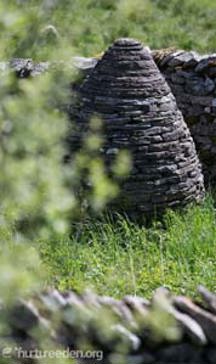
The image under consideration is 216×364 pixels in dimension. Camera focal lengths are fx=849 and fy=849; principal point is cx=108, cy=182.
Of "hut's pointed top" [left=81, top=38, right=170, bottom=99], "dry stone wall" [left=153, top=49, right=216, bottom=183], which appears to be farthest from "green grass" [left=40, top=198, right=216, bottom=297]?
"dry stone wall" [left=153, top=49, right=216, bottom=183]

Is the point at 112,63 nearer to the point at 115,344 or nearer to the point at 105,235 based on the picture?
the point at 105,235

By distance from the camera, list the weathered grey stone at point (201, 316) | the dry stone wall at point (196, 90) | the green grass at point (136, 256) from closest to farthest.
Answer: the weathered grey stone at point (201, 316) → the green grass at point (136, 256) → the dry stone wall at point (196, 90)

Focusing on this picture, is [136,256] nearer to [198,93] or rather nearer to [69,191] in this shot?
[198,93]

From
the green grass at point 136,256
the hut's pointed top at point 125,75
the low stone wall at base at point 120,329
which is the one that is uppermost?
the hut's pointed top at point 125,75

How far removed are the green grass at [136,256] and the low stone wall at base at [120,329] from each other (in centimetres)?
148

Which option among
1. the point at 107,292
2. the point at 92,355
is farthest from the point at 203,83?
the point at 92,355

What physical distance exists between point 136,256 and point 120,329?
2.44 meters

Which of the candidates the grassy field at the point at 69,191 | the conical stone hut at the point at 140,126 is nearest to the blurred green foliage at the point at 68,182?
the grassy field at the point at 69,191

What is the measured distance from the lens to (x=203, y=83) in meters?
7.64

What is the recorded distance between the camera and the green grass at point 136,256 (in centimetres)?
530

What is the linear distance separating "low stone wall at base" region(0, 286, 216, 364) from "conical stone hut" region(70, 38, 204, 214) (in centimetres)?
263

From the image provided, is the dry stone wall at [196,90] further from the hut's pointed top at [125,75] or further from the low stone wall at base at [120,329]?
the low stone wall at base at [120,329]

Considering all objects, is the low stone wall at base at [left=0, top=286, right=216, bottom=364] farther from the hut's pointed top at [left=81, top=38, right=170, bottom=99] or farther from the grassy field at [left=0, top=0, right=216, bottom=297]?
the hut's pointed top at [left=81, top=38, right=170, bottom=99]

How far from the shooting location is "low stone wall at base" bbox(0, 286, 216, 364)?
10.9ft
